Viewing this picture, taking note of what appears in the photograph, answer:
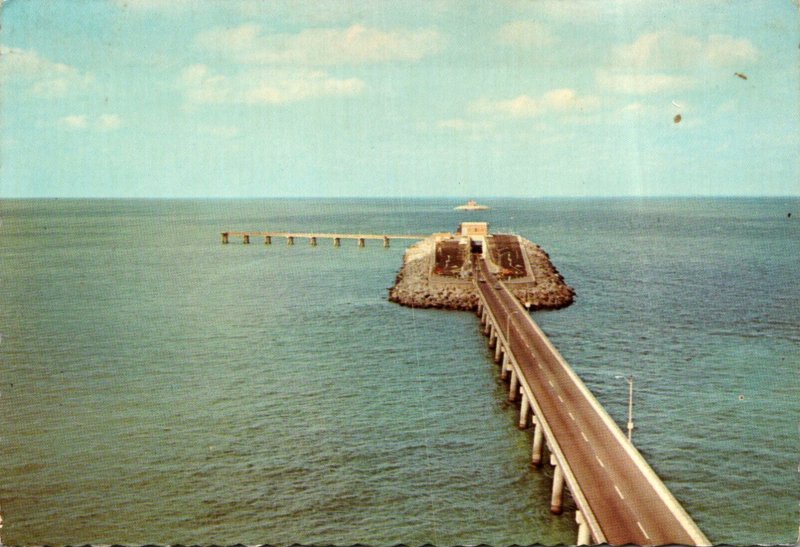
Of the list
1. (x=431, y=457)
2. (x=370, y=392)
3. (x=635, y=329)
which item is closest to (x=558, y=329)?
(x=635, y=329)

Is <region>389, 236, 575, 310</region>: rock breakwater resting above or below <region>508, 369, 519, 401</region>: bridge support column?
above

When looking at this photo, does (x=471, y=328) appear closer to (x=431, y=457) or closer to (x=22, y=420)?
(x=431, y=457)

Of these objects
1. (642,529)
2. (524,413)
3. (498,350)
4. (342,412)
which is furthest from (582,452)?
(498,350)

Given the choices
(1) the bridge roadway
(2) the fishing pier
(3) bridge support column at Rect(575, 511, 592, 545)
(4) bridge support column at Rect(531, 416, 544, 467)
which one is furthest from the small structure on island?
(3) bridge support column at Rect(575, 511, 592, 545)

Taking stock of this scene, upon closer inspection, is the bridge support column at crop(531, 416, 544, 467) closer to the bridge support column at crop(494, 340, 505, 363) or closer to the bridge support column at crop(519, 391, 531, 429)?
the bridge support column at crop(519, 391, 531, 429)

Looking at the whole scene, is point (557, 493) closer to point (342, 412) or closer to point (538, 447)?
point (538, 447)

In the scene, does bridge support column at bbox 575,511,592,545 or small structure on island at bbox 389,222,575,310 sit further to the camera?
small structure on island at bbox 389,222,575,310
